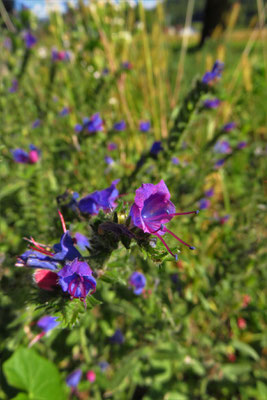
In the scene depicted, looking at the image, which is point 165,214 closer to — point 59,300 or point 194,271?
point 59,300

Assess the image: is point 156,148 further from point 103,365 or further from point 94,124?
point 103,365

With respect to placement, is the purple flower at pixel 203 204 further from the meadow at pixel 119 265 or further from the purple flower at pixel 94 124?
the purple flower at pixel 94 124

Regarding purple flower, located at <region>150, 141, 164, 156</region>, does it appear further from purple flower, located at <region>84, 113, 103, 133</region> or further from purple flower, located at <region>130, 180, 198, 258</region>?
purple flower, located at <region>130, 180, 198, 258</region>

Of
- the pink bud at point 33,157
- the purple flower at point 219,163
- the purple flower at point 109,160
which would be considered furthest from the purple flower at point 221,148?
the pink bud at point 33,157

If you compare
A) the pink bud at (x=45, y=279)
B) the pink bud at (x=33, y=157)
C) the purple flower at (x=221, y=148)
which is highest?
the pink bud at (x=33, y=157)

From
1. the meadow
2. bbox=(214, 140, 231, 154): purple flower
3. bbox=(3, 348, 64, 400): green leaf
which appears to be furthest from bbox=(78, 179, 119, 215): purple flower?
bbox=(214, 140, 231, 154): purple flower

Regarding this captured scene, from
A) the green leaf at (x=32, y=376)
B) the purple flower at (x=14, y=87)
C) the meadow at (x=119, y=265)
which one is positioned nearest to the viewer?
the meadow at (x=119, y=265)

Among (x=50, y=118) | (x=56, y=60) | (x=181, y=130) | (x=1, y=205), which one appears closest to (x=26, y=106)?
(x=50, y=118)
